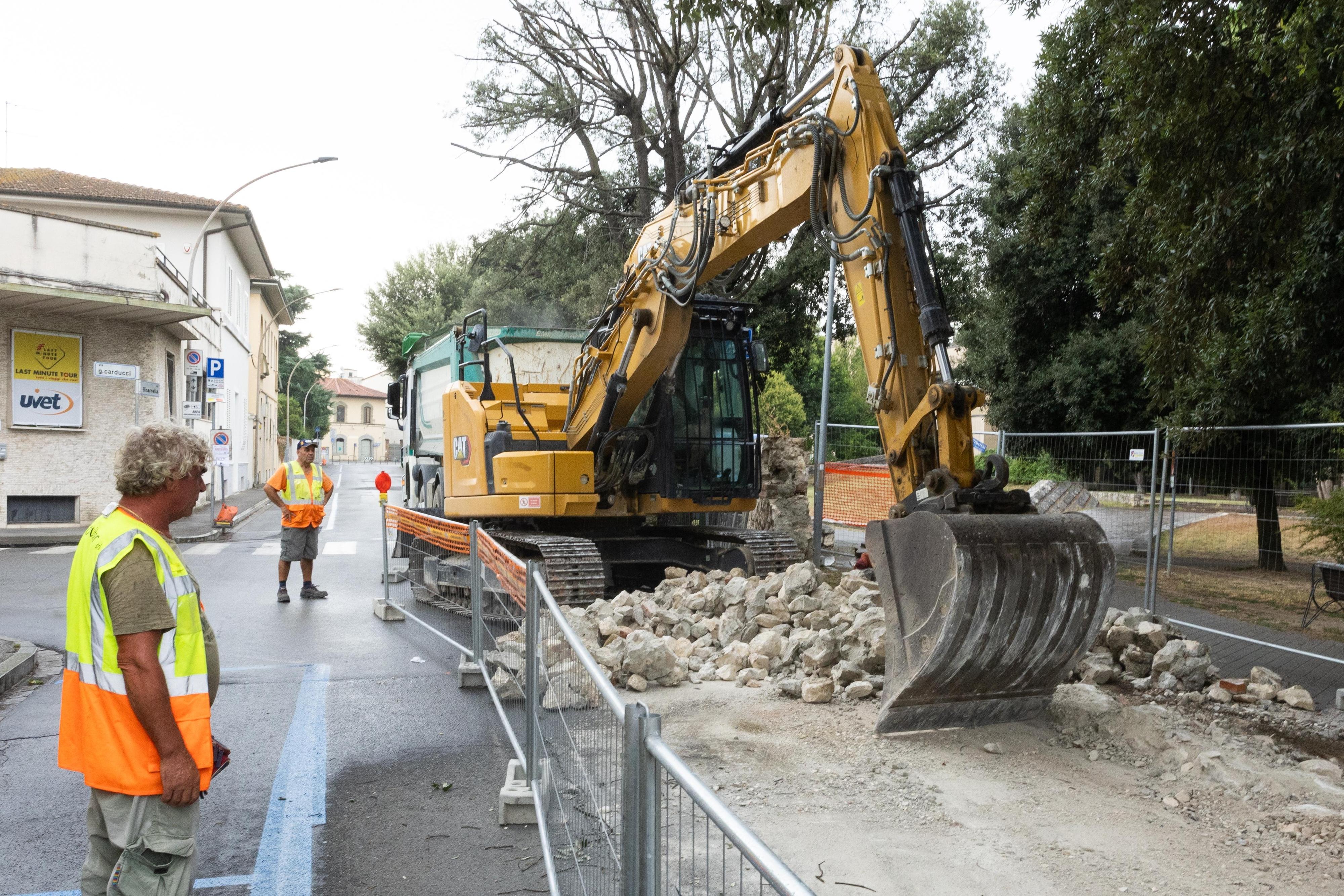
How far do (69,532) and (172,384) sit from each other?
20.0 ft

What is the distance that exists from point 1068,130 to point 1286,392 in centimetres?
381

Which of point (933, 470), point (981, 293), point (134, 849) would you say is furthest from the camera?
point (981, 293)

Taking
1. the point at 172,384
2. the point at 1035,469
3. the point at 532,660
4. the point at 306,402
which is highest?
the point at 306,402

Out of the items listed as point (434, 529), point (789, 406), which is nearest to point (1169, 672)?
point (434, 529)

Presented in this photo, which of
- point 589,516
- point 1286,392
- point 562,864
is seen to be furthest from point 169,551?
point 1286,392

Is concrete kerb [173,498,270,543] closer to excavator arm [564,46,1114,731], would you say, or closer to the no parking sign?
the no parking sign

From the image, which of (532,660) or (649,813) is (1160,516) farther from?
(649,813)

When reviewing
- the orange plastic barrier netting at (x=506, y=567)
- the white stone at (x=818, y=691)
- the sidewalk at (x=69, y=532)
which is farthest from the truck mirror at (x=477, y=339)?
the sidewalk at (x=69, y=532)

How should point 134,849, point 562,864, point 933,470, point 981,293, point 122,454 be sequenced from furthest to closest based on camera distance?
point 981,293
point 933,470
point 562,864
point 122,454
point 134,849

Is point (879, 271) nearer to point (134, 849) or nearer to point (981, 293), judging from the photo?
point (134, 849)

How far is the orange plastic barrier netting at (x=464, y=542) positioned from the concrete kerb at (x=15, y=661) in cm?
324

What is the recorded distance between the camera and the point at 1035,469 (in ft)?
38.8

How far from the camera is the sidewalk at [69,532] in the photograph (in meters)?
18.1

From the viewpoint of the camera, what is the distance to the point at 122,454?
2879mm
